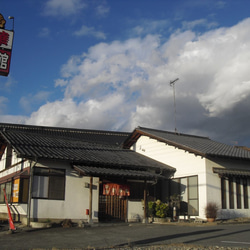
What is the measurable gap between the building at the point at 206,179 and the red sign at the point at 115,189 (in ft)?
12.4

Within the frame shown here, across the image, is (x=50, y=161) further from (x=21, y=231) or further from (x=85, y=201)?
(x=21, y=231)

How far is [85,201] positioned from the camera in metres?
18.2

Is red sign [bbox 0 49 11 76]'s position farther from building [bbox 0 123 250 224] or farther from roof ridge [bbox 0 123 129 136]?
roof ridge [bbox 0 123 129 136]

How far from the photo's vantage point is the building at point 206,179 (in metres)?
19.3

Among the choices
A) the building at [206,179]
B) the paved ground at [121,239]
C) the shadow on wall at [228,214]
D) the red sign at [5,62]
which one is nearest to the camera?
the paved ground at [121,239]

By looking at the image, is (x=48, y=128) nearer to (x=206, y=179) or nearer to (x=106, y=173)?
(x=106, y=173)

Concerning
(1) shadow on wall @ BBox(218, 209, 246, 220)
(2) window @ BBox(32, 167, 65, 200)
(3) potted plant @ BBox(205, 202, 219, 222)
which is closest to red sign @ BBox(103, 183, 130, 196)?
(2) window @ BBox(32, 167, 65, 200)

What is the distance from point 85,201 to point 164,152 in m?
6.70

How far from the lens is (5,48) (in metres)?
11.7

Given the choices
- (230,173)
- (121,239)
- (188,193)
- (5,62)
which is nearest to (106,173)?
(121,239)

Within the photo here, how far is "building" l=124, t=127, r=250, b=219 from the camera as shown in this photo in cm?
1931

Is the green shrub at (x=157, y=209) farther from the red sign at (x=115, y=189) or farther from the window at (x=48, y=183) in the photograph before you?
the window at (x=48, y=183)

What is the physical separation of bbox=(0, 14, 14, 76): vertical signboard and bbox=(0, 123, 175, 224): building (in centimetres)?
602

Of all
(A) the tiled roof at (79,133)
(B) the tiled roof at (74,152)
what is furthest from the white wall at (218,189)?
(A) the tiled roof at (79,133)
